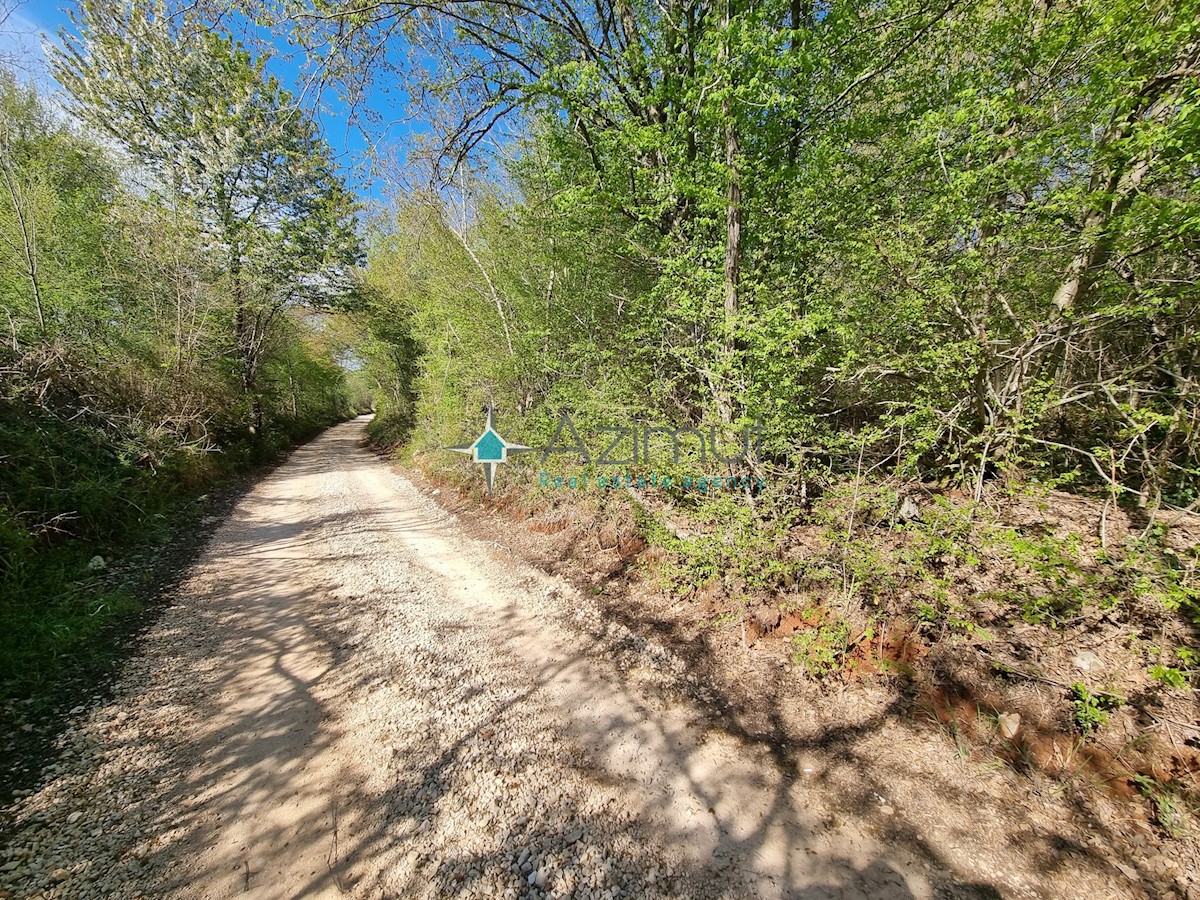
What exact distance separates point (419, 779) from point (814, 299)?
16.8ft

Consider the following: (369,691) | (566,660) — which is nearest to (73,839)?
(369,691)

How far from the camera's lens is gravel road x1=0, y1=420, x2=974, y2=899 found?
2.12m

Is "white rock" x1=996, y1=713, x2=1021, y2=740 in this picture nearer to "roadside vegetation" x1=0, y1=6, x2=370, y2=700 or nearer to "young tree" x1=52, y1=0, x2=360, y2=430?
"roadside vegetation" x1=0, y1=6, x2=370, y2=700

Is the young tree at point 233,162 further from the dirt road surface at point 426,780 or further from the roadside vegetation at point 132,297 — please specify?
the dirt road surface at point 426,780

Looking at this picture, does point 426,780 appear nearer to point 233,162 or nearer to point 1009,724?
point 1009,724

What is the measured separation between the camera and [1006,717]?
2725mm

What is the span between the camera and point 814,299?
4.21m

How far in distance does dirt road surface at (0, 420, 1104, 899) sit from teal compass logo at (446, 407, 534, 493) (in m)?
4.06

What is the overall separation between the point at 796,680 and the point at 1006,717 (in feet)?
4.16

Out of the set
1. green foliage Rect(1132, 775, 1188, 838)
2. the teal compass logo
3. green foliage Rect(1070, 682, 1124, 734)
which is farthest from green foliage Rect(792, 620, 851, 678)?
the teal compass logo

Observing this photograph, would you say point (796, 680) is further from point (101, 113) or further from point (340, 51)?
point (101, 113)

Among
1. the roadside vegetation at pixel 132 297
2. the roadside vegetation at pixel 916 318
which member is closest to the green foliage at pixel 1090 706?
the roadside vegetation at pixel 916 318

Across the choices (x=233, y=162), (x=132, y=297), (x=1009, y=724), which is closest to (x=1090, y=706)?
(x=1009, y=724)

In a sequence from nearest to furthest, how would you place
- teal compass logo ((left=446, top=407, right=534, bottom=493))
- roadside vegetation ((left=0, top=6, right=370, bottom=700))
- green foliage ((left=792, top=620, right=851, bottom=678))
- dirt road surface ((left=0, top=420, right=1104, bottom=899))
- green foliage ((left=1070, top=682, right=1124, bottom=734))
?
dirt road surface ((left=0, top=420, right=1104, bottom=899)), green foliage ((left=1070, top=682, right=1124, bottom=734)), green foliage ((left=792, top=620, right=851, bottom=678)), roadside vegetation ((left=0, top=6, right=370, bottom=700)), teal compass logo ((left=446, top=407, right=534, bottom=493))
